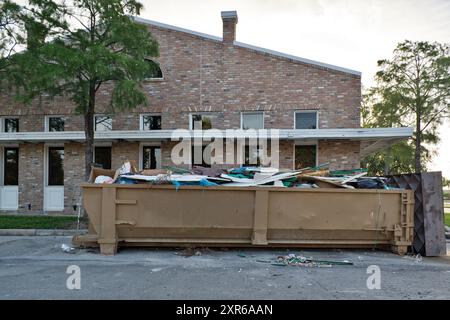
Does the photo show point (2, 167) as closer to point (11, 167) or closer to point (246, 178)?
point (11, 167)

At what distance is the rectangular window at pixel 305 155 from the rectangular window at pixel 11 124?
38.9ft

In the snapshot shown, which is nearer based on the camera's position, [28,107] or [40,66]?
[40,66]

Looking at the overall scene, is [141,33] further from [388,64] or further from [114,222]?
[388,64]

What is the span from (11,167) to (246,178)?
11.7 metres

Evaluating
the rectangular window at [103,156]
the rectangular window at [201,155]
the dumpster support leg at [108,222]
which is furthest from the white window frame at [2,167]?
the dumpster support leg at [108,222]

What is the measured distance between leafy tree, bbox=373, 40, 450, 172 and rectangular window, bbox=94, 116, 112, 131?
1234 cm

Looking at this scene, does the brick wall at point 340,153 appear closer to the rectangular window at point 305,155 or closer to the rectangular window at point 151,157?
the rectangular window at point 305,155

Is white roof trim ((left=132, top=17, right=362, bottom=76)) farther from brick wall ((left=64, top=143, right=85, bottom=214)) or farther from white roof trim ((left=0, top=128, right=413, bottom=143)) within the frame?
brick wall ((left=64, top=143, right=85, bottom=214))

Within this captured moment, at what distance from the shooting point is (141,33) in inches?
366

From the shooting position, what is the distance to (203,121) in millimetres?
12617

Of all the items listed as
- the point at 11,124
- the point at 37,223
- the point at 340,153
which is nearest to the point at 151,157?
the point at 37,223

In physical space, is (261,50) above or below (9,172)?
above

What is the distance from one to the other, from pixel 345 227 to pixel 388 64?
11704mm
